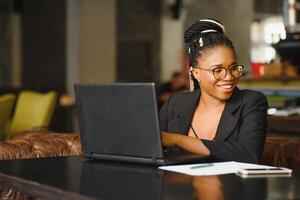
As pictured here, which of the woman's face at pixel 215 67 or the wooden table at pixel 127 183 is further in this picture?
the woman's face at pixel 215 67

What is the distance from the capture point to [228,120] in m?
2.33

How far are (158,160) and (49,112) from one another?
3.96m

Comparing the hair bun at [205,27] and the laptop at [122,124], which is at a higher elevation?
the hair bun at [205,27]

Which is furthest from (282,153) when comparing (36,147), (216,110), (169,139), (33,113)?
(33,113)

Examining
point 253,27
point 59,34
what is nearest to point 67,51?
point 59,34

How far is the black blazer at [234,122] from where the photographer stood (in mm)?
2158

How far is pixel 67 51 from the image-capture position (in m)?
10.3

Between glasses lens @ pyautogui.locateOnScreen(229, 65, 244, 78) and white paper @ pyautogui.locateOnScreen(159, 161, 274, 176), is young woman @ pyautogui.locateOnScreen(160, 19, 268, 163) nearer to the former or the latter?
glasses lens @ pyautogui.locateOnScreen(229, 65, 244, 78)

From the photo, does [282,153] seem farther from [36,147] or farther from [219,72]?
[36,147]

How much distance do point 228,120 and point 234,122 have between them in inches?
1.0

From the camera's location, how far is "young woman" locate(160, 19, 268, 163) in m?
2.16

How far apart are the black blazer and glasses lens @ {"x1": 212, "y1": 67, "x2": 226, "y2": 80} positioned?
150 mm

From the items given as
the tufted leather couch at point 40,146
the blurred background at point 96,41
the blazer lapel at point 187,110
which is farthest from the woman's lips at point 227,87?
the blurred background at point 96,41

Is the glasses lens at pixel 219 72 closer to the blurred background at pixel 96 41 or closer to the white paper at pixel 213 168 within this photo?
the white paper at pixel 213 168
